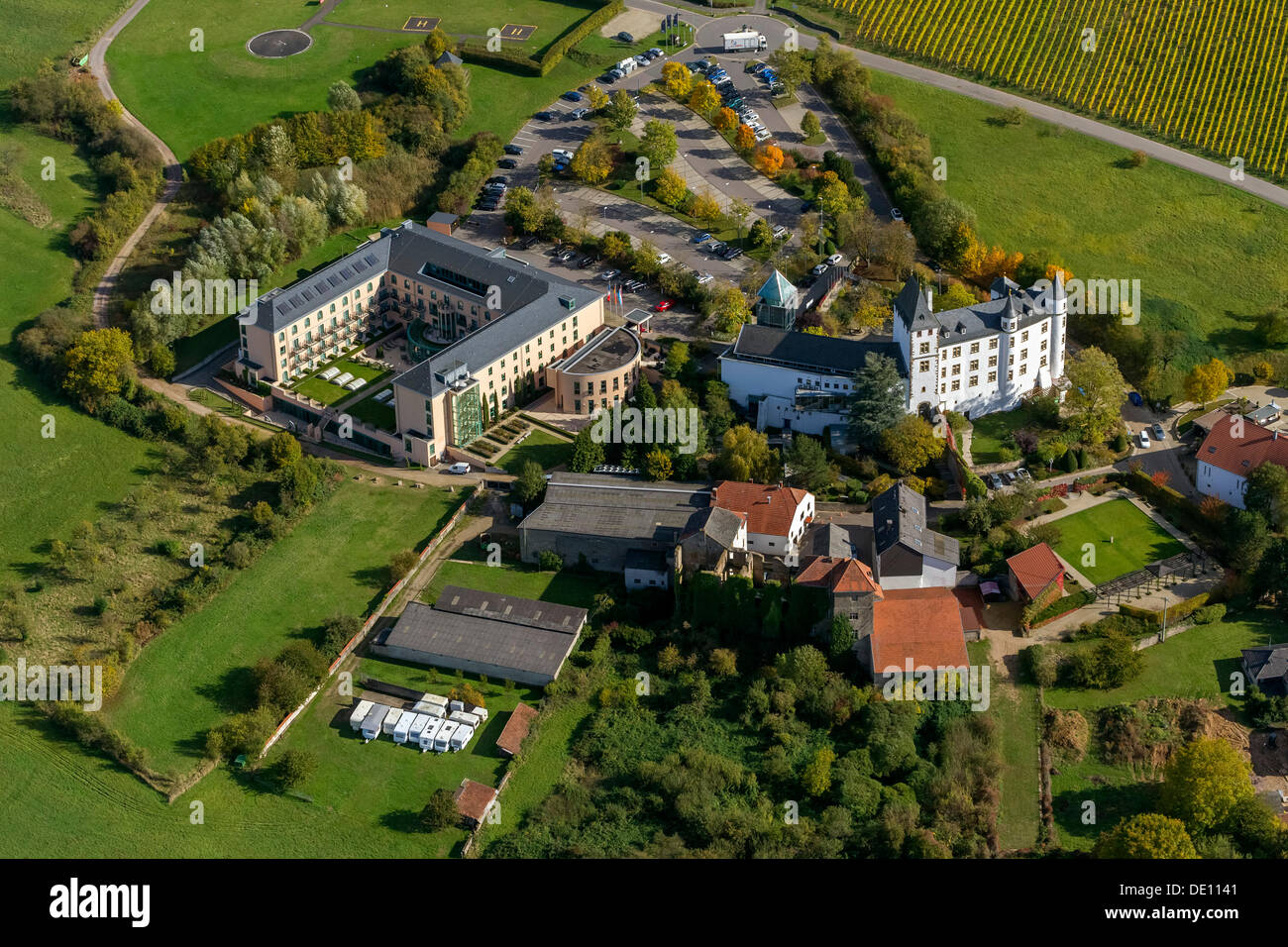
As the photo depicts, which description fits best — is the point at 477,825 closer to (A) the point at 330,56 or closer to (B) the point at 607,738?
(B) the point at 607,738

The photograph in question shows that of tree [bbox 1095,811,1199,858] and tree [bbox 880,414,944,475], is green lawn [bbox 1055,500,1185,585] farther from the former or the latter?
tree [bbox 1095,811,1199,858]

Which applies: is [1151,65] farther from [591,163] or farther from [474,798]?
[474,798]

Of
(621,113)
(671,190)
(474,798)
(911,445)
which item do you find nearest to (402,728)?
(474,798)

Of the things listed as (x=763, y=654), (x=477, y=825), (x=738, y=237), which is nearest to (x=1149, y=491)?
(x=763, y=654)

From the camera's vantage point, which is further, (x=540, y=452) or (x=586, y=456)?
(x=540, y=452)

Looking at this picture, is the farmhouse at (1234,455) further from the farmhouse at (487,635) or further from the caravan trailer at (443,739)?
the caravan trailer at (443,739)

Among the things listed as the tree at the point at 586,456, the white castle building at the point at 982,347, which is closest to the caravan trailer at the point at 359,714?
the tree at the point at 586,456
